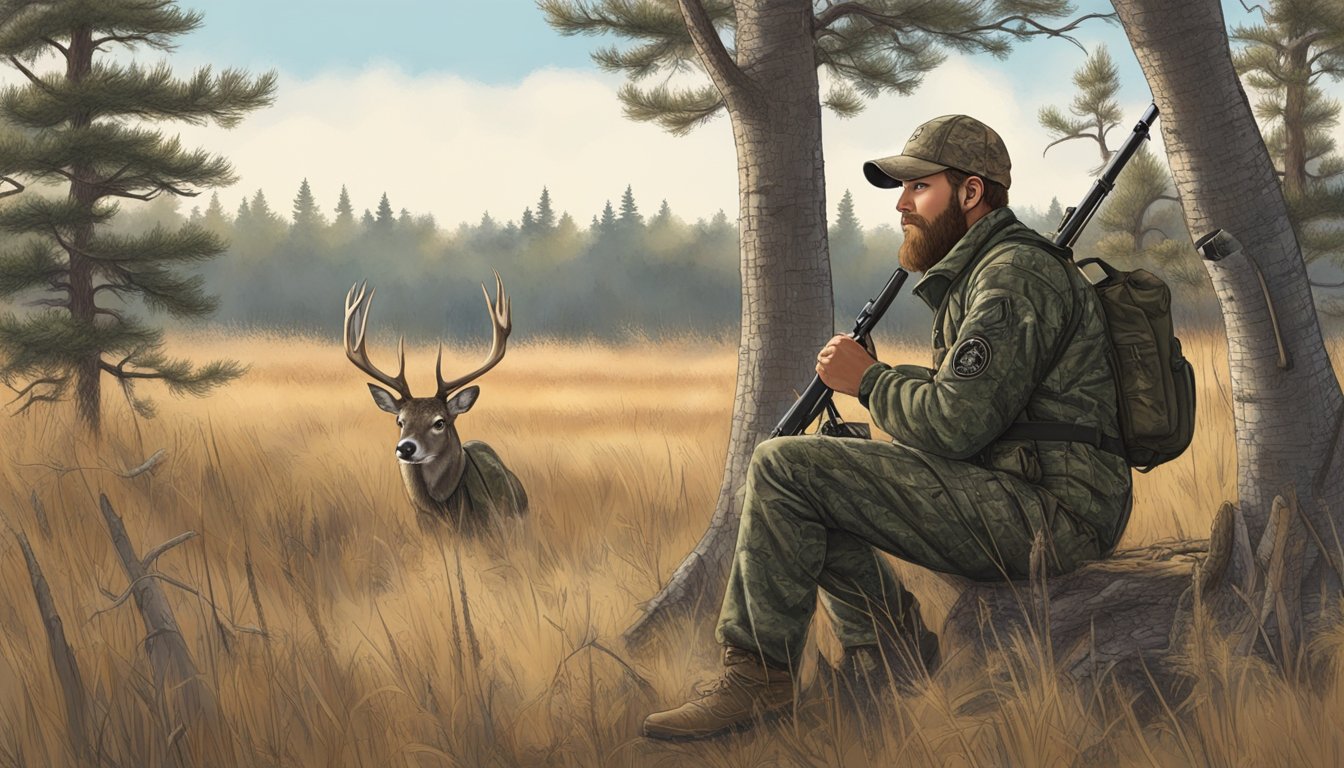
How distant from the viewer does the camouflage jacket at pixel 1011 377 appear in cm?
346

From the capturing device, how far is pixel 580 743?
3709 mm

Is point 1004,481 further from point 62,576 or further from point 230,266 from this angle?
point 230,266

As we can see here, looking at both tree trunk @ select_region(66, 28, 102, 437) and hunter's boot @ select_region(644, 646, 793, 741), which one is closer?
hunter's boot @ select_region(644, 646, 793, 741)

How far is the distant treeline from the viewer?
130ft

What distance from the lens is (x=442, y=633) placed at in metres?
4.49

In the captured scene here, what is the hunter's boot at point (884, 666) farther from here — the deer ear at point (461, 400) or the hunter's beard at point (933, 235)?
the deer ear at point (461, 400)

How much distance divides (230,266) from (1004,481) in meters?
47.2

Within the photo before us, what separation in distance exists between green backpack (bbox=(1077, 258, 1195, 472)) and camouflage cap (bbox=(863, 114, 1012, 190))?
467 millimetres

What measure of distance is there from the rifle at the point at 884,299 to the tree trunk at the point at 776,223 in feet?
2.41

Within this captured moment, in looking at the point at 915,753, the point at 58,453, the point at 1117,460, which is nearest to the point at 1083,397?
the point at 1117,460

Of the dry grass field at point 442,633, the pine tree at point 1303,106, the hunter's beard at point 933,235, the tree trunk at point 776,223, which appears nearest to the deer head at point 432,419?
the dry grass field at point 442,633

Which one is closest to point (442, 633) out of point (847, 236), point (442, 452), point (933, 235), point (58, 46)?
point (442, 452)

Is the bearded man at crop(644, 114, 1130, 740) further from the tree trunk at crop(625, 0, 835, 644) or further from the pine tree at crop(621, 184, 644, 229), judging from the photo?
the pine tree at crop(621, 184, 644, 229)

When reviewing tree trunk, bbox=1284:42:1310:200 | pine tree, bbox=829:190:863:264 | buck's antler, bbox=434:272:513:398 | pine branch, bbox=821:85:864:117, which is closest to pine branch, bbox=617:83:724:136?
pine branch, bbox=821:85:864:117
